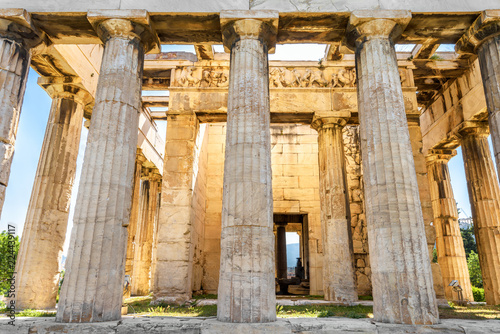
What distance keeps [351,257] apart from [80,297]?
935 centimetres

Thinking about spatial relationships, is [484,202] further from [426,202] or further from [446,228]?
[426,202]

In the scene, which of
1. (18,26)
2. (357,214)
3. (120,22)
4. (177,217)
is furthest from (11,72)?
(357,214)

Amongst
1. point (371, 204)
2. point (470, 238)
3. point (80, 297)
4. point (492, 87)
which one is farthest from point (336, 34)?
point (470, 238)

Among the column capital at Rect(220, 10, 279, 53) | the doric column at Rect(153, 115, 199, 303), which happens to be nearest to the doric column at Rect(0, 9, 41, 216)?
the column capital at Rect(220, 10, 279, 53)

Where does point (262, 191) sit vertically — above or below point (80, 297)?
above

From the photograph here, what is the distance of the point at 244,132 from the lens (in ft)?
28.7

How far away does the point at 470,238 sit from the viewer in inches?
1596

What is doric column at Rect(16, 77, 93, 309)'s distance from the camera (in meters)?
11.4

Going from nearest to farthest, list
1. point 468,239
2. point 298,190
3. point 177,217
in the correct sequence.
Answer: point 177,217 < point 298,190 < point 468,239

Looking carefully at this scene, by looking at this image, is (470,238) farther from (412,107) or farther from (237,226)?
(237,226)

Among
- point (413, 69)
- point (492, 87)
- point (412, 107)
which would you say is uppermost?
point (413, 69)

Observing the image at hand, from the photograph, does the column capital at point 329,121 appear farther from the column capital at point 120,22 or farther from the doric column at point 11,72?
the doric column at point 11,72

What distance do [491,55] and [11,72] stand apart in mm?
12763

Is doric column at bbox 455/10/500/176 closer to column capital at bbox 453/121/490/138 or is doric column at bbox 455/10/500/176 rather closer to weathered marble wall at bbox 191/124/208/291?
column capital at bbox 453/121/490/138
